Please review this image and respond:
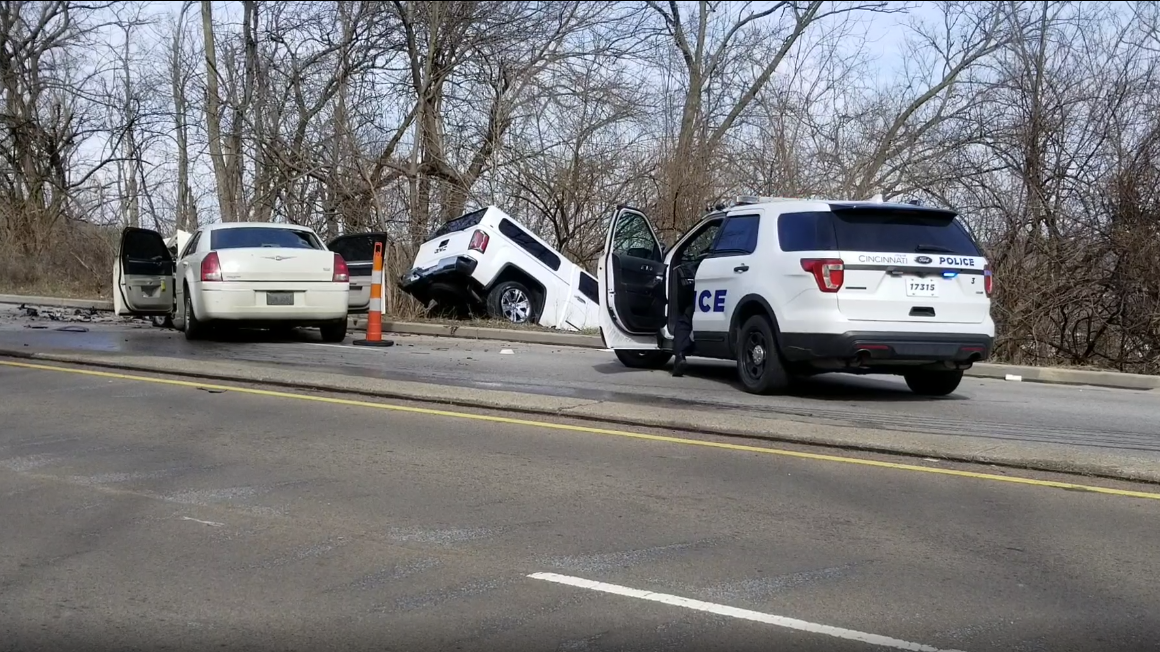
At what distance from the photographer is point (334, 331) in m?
16.1

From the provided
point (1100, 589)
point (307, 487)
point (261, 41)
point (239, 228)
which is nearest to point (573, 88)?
point (261, 41)

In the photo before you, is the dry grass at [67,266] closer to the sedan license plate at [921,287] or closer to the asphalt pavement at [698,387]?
the asphalt pavement at [698,387]

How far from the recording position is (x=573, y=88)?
23.1 metres

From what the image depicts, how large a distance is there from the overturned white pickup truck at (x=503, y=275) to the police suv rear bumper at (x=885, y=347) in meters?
8.31

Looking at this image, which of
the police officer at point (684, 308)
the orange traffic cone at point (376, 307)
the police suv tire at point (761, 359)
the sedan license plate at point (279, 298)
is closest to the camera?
the police suv tire at point (761, 359)

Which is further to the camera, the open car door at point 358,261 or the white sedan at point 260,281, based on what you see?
the open car door at point 358,261

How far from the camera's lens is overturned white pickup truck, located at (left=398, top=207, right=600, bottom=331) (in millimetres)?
17953

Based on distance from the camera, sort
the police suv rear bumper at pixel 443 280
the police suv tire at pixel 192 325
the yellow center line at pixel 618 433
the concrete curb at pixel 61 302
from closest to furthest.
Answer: the yellow center line at pixel 618 433 → the police suv tire at pixel 192 325 → the police suv rear bumper at pixel 443 280 → the concrete curb at pixel 61 302

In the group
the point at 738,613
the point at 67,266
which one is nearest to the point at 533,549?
the point at 738,613

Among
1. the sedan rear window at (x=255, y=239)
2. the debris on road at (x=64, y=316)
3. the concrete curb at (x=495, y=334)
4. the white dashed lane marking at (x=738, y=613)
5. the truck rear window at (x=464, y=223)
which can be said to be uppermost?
the truck rear window at (x=464, y=223)

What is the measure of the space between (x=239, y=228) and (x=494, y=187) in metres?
7.15

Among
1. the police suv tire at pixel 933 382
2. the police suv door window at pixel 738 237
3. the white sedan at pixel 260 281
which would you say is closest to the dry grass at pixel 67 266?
the white sedan at pixel 260 281

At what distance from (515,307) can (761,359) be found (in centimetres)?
815

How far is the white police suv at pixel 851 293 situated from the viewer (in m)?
10.0
